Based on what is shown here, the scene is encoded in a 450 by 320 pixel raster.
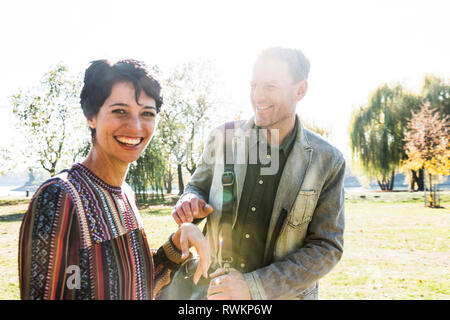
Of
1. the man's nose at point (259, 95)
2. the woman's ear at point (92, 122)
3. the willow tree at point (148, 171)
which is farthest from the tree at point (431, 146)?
the woman's ear at point (92, 122)

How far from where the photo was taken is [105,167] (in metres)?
1.94

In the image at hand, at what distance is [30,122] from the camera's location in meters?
21.8

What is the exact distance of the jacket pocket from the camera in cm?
235

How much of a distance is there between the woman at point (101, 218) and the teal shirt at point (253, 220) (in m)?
0.52

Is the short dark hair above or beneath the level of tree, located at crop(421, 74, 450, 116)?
beneath

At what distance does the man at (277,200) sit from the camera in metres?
2.21

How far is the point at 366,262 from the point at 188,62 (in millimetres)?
19751

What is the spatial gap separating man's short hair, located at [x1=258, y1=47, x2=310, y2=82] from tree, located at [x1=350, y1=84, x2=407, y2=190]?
79.8 feet

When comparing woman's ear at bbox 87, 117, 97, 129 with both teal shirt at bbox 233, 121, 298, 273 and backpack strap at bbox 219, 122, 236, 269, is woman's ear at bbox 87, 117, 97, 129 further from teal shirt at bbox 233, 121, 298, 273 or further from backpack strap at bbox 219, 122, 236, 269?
teal shirt at bbox 233, 121, 298, 273

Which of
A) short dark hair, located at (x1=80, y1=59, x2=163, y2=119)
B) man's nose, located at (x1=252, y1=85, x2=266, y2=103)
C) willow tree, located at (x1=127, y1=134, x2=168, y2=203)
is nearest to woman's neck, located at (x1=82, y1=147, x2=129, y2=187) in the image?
short dark hair, located at (x1=80, y1=59, x2=163, y2=119)

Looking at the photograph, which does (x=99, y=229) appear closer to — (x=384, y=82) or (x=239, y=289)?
(x=239, y=289)

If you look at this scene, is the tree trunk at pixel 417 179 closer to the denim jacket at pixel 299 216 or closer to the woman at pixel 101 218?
the denim jacket at pixel 299 216

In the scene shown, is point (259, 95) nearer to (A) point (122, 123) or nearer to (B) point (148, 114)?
(B) point (148, 114)

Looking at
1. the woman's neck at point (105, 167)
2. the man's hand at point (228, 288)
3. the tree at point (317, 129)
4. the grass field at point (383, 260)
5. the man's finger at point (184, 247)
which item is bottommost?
the grass field at point (383, 260)
